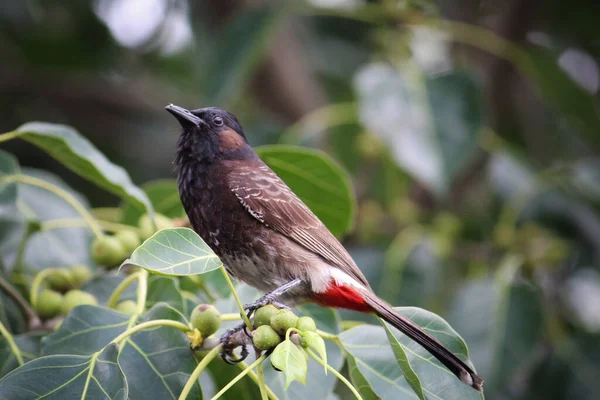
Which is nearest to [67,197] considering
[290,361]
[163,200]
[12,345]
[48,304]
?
[48,304]

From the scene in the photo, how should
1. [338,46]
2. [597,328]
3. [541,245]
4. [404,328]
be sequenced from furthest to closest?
[338,46]
[597,328]
[541,245]
[404,328]

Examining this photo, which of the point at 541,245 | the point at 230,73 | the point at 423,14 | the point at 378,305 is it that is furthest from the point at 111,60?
the point at 378,305

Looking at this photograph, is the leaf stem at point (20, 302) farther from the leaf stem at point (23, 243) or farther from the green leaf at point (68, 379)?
the green leaf at point (68, 379)

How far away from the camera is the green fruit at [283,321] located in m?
1.94

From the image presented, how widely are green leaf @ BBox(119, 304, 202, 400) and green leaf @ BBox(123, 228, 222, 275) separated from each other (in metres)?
0.29

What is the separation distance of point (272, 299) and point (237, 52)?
266cm

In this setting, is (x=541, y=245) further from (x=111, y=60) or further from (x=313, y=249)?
(x=111, y=60)

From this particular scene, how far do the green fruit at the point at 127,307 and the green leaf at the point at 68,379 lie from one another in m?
0.38

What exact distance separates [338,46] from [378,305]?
364 cm

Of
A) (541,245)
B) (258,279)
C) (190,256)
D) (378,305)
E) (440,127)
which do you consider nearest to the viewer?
(190,256)

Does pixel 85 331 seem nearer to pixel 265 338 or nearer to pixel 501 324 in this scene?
pixel 265 338

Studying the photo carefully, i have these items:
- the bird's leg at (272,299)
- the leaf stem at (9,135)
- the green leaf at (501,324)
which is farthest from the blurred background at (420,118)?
the leaf stem at (9,135)

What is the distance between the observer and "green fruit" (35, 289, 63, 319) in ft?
8.09

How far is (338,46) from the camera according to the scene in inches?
224
